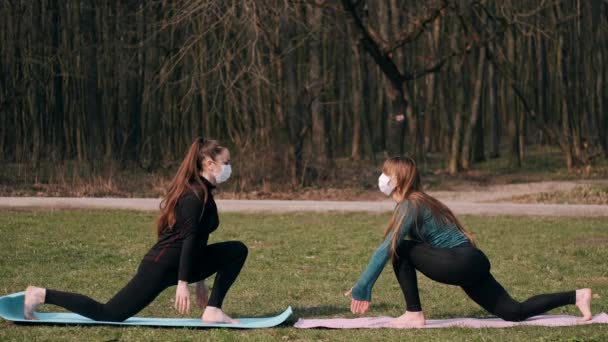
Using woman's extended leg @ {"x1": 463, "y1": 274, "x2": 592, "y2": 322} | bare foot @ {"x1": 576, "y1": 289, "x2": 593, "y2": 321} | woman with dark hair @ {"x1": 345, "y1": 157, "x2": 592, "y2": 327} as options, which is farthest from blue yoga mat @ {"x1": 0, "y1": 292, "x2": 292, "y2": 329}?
bare foot @ {"x1": 576, "y1": 289, "x2": 593, "y2": 321}

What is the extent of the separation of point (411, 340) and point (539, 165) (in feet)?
88.9

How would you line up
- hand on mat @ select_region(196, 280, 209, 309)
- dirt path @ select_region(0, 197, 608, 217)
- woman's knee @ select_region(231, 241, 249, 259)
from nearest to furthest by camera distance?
woman's knee @ select_region(231, 241, 249, 259)
hand on mat @ select_region(196, 280, 209, 309)
dirt path @ select_region(0, 197, 608, 217)

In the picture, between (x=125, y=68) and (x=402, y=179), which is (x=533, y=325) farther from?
(x=125, y=68)

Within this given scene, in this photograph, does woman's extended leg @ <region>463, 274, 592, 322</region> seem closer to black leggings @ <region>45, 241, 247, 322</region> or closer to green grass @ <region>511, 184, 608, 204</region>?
black leggings @ <region>45, 241, 247, 322</region>

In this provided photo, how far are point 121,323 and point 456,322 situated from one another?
8.97 feet

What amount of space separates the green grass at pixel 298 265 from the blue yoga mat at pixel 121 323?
11 centimetres

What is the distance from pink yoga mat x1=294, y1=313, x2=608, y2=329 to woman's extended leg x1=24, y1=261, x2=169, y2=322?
4.00ft

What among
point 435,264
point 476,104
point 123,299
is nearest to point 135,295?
point 123,299

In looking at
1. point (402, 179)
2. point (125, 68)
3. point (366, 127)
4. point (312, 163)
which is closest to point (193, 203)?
point (402, 179)

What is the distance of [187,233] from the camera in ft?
26.5

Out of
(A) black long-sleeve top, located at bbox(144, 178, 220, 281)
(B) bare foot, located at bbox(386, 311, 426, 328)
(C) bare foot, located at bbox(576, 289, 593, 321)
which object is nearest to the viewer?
(A) black long-sleeve top, located at bbox(144, 178, 220, 281)

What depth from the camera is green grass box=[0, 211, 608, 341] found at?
8070mm

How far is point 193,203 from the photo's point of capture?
318 inches

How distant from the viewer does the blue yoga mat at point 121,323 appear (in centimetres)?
834
